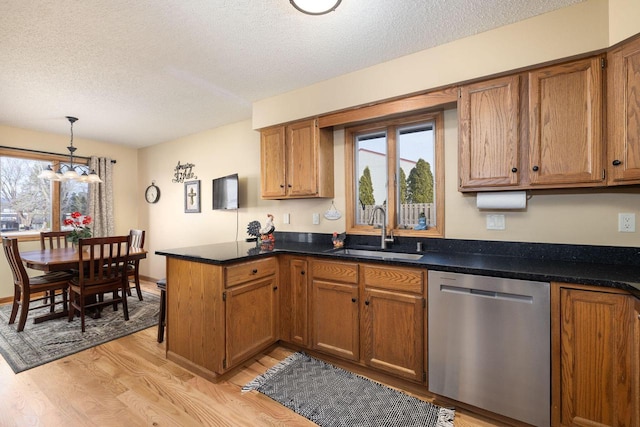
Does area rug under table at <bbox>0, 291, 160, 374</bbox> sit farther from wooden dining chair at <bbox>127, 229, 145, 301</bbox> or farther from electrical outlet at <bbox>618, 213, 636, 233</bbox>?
electrical outlet at <bbox>618, 213, 636, 233</bbox>

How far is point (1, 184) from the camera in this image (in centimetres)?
373

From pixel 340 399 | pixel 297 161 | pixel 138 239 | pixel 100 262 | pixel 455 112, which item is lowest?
pixel 340 399

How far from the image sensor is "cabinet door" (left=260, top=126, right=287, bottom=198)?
290cm

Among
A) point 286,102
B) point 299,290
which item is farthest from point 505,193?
point 286,102

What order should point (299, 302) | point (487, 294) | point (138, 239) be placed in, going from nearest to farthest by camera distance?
point (487, 294) → point (299, 302) → point (138, 239)

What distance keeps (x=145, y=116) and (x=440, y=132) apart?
3.41m

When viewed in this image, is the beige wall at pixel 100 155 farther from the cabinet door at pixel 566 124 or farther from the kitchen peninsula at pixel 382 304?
the cabinet door at pixel 566 124

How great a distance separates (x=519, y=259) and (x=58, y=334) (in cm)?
414

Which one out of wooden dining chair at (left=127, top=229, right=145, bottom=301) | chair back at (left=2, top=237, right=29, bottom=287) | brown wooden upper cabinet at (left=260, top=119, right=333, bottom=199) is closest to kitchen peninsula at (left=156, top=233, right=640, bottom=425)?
brown wooden upper cabinet at (left=260, top=119, right=333, bottom=199)

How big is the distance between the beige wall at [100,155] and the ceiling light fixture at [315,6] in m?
3.99

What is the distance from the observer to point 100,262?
2.94m

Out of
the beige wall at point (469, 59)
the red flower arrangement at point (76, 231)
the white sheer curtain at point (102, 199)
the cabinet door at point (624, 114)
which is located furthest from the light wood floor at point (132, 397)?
the white sheer curtain at point (102, 199)

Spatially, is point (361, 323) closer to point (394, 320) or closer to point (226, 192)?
point (394, 320)

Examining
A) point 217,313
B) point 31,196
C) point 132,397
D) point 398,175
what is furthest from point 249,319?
point 31,196
